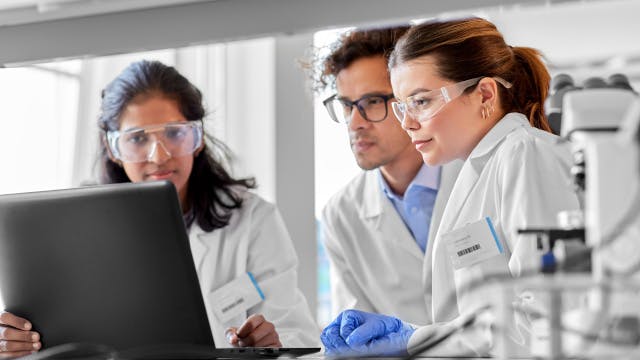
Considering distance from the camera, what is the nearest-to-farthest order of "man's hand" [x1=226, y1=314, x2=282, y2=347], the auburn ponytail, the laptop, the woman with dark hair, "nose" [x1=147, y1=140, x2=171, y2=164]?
the laptop
"man's hand" [x1=226, y1=314, x2=282, y2=347]
the auburn ponytail
the woman with dark hair
"nose" [x1=147, y1=140, x2=171, y2=164]

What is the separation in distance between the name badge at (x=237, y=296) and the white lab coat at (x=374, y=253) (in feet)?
0.87

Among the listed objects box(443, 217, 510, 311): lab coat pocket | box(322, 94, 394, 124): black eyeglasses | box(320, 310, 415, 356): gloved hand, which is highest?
box(322, 94, 394, 124): black eyeglasses

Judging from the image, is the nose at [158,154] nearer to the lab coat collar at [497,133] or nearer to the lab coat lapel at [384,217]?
the lab coat lapel at [384,217]

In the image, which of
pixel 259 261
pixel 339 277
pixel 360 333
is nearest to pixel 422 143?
pixel 360 333

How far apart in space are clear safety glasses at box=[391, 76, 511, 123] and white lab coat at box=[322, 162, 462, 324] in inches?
17.5

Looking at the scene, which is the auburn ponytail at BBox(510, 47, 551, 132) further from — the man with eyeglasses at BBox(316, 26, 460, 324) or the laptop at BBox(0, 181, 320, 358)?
the laptop at BBox(0, 181, 320, 358)

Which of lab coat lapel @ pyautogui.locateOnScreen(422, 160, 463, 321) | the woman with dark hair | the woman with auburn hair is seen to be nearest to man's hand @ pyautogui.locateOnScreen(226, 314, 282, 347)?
the woman with auburn hair

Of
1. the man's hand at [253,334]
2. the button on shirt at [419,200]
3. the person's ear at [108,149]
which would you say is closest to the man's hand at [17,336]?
the man's hand at [253,334]

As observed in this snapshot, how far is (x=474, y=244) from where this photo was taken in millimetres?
1617

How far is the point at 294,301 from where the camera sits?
229 cm

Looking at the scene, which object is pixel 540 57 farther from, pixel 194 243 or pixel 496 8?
pixel 194 243

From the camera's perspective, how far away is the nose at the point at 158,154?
2.35 meters

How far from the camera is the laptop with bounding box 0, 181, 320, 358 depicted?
1.18 metres

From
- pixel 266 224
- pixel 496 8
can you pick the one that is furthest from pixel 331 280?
pixel 496 8
